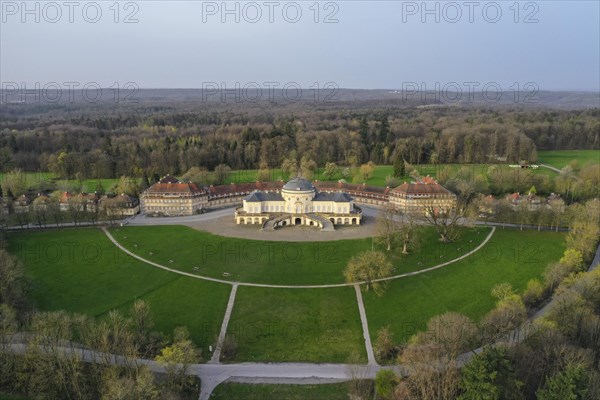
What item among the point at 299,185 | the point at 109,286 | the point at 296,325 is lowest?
the point at 296,325

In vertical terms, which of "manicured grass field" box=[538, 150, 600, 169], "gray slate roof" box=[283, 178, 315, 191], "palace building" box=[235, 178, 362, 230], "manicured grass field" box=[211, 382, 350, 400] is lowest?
"manicured grass field" box=[211, 382, 350, 400]

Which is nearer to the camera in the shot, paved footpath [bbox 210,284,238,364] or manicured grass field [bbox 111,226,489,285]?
paved footpath [bbox 210,284,238,364]

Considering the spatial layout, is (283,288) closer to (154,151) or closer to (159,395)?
(159,395)

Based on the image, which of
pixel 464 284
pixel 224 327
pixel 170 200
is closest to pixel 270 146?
pixel 170 200

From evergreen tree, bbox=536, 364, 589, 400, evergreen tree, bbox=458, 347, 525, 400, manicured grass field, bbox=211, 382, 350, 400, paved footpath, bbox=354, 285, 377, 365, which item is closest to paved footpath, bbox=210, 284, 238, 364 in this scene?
manicured grass field, bbox=211, 382, 350, 400

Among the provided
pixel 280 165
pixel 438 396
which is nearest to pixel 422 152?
pixel 280 165

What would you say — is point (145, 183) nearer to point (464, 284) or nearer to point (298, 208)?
point (298, 208)

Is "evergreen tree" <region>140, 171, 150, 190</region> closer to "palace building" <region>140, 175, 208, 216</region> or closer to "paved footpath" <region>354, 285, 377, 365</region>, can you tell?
"palace building" <region>140, 175, 208, 216</region>

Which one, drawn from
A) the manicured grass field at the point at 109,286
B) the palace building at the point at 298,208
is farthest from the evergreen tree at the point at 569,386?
the palace building at the point at 298,208
